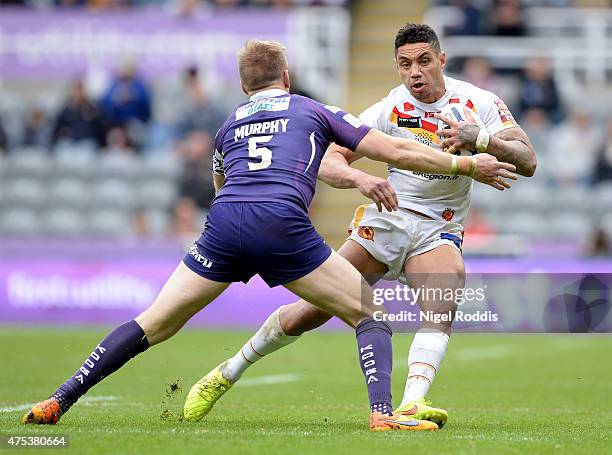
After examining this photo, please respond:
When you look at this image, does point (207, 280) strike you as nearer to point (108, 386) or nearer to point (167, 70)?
point (108, 386)

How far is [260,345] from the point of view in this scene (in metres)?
8.48

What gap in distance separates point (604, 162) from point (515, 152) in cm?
1342

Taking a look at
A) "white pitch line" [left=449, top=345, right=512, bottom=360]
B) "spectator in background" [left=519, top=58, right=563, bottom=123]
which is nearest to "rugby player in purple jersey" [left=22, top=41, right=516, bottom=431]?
"white pitch line" [left=449, top=345, right=512, bottom=360]

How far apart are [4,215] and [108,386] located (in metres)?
10.4

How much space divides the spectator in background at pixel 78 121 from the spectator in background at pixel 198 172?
185 cm

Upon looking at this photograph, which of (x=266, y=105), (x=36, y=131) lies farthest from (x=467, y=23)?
(x=266, y=105)

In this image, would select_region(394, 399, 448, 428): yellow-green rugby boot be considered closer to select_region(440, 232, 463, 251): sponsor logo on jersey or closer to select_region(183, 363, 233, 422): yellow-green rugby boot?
select_region(440, 232, 463, 251): sponsor logo on jersey

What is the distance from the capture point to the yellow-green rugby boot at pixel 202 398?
8.27 metres

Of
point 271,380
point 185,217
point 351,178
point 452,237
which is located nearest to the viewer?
point 351,178

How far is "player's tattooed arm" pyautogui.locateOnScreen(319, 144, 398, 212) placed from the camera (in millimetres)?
7117

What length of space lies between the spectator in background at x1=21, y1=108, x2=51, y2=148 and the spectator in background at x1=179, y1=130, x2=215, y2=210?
2.87m

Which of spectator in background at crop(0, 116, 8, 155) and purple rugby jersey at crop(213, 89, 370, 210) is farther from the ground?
spectator in background at crop(0, 116, 8, 155)

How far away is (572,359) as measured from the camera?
14.6m

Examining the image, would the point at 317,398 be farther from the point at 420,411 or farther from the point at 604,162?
the point at 604,162
